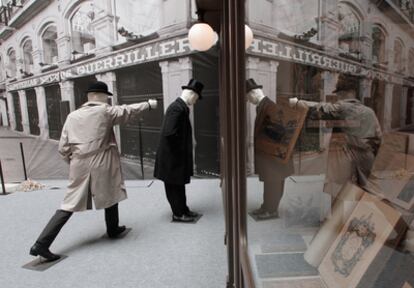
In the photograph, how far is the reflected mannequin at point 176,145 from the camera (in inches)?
95.6

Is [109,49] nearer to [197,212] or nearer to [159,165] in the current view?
[159,165]

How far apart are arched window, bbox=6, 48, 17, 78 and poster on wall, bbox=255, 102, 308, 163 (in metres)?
4.29

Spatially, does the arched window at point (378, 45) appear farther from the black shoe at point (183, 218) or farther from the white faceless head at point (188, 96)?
the black shoe at point (183, 218)

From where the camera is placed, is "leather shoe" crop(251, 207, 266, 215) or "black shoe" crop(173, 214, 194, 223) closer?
"leather shoe" crop(251, 207, 266, 215)

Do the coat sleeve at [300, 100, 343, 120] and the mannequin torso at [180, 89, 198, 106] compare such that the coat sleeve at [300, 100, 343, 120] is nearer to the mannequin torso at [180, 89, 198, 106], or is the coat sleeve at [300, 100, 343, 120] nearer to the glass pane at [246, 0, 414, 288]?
the glass pane at [246, 0, 414, 288]

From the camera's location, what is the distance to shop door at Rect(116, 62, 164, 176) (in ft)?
12.8

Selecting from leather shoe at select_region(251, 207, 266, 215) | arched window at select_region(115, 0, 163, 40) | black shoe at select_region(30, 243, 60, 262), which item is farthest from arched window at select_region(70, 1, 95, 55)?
leather shoe at select_region(251, 207, 266, 215)

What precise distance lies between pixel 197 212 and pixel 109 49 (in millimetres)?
2508

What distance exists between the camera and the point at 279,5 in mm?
918

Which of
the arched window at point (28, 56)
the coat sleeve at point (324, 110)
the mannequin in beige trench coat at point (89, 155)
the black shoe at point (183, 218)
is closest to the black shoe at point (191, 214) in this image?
the black shoe at point (183, 218)

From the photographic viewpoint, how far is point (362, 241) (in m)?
0.43

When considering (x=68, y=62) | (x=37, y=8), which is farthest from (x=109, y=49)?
(x=37, y=8)

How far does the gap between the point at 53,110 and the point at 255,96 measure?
3.78m

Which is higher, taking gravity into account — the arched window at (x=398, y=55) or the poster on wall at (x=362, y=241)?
the arched window at (x=398, y=55)
